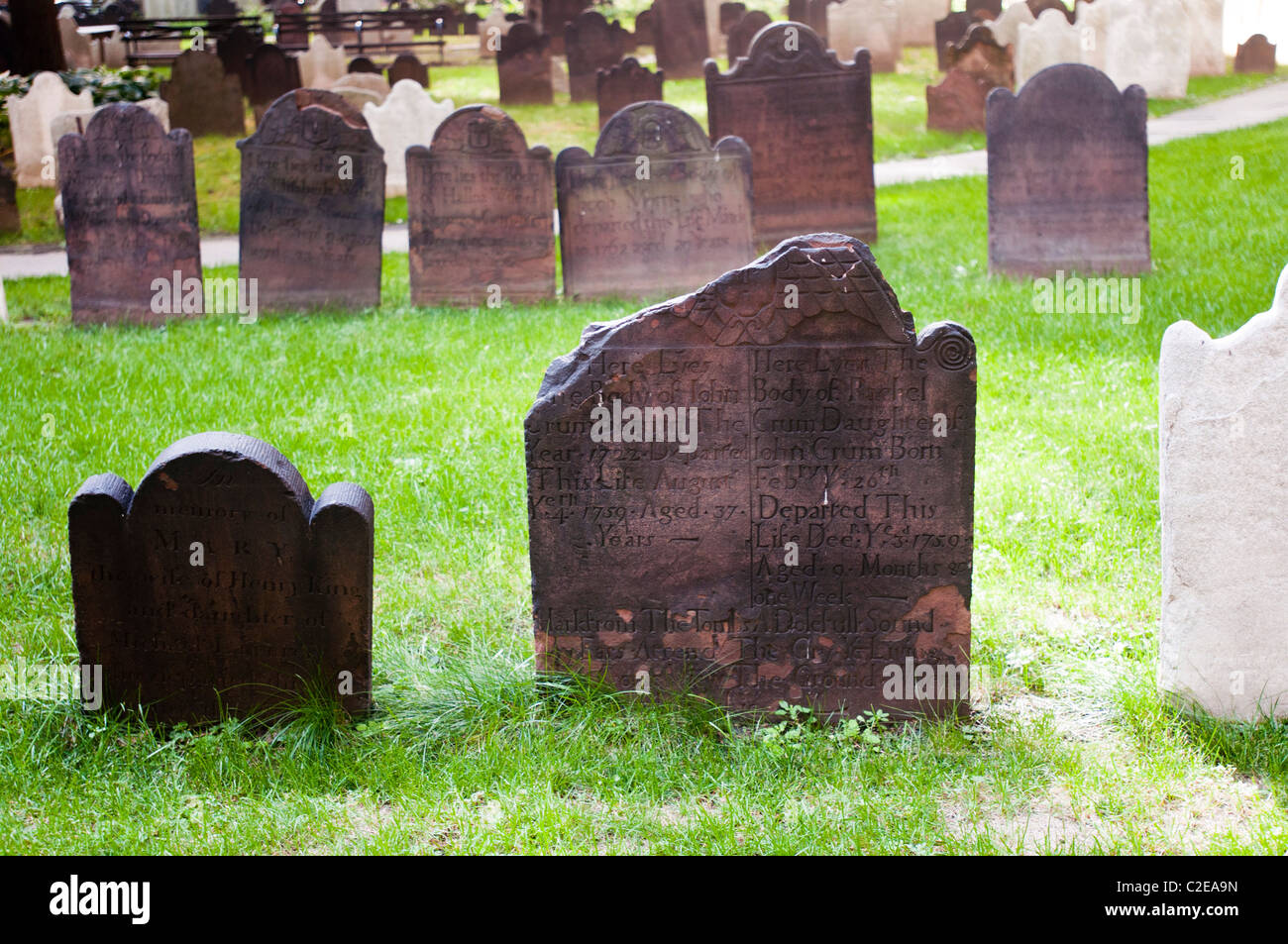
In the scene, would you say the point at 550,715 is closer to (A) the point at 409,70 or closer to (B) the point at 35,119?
(B) the point at 35,119

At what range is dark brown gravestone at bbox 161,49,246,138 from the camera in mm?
18812

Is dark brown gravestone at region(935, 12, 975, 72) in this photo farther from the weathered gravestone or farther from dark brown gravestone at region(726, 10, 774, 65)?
the weathered gravestone

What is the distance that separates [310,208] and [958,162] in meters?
10.8

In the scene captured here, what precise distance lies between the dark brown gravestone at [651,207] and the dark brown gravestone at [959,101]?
34.5 feet

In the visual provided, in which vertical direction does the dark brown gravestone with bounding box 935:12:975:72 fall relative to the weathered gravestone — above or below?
above

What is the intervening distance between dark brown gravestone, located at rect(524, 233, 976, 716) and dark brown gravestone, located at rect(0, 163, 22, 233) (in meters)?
13.5

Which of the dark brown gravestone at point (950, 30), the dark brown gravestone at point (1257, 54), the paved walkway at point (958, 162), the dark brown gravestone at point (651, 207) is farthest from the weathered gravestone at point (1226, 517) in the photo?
the dark brown gravestone at point (950, 30)

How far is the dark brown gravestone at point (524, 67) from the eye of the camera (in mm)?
22234

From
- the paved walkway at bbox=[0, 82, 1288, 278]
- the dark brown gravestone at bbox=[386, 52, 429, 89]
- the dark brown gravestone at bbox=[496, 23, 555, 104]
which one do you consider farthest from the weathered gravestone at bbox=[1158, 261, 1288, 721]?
the dark brown gravestone at bbox=[386, 52, 429, 89]

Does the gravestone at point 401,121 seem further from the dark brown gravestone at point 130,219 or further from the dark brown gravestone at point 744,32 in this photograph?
the dark brown gravestone at point 744,32

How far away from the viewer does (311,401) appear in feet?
25.8

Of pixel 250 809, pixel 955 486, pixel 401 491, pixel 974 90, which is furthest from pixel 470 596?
pixel 974 90

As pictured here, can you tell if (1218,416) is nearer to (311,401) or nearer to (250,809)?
(250,809)

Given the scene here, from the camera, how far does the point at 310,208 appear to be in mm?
10414
